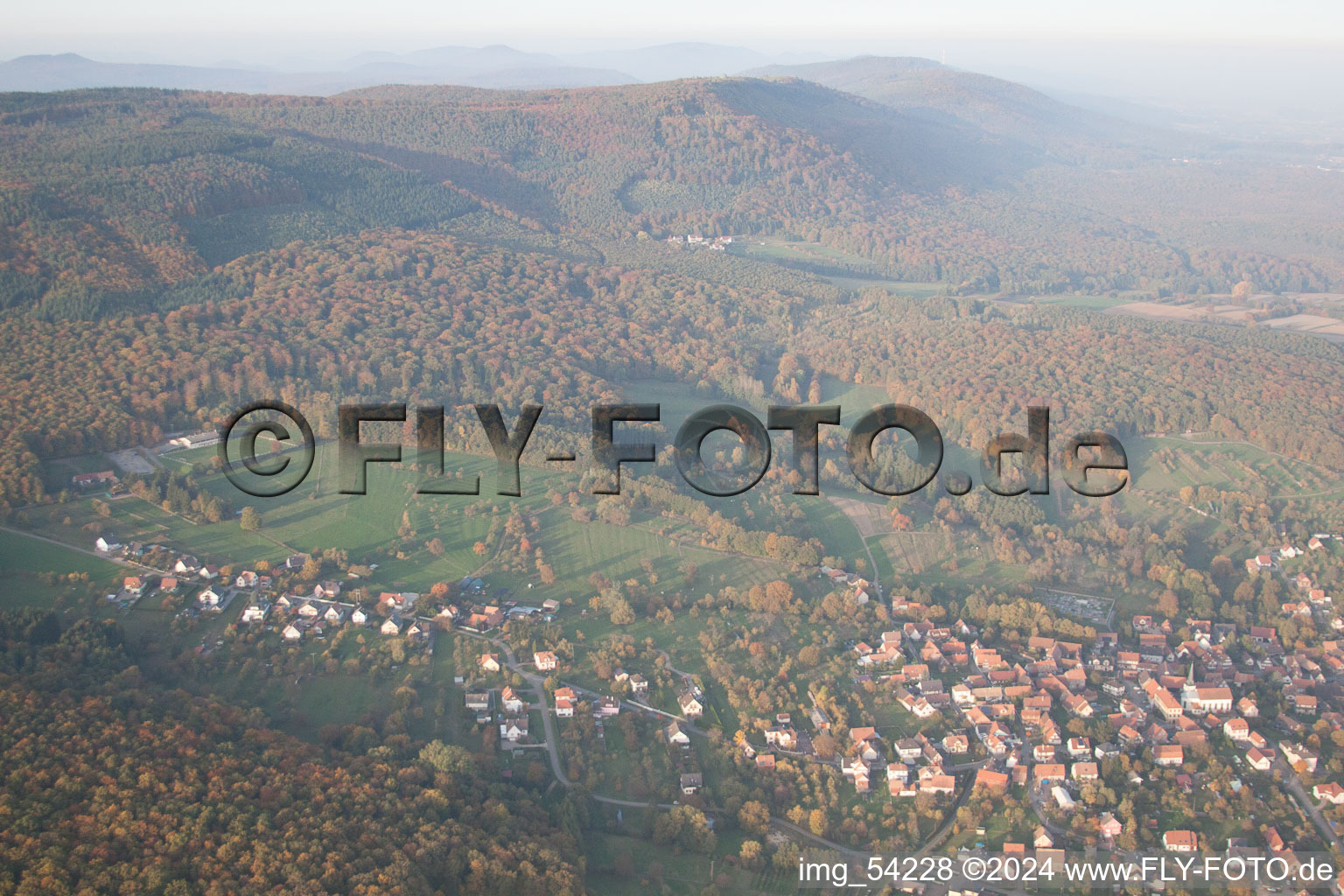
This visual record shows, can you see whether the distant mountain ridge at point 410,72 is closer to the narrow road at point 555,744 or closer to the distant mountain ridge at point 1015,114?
the distant mountain ridge at point 1015,114

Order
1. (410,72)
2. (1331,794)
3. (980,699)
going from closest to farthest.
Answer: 1. (1331,794)
2. (980,699)
3. (410,72)

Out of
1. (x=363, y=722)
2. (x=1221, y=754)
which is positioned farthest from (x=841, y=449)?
(x=363, y=722)

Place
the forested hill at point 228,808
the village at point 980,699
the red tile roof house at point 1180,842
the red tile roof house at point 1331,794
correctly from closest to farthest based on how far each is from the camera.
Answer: the forested hill at point 228,808 < the red tile roof house at point 1180,842 < the red tile roof house at point 1331,794 < the village at point 980,699

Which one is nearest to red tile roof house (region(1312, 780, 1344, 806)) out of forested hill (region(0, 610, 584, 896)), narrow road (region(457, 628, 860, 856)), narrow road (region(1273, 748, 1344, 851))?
narrow road (region(1273, 748, 1344, 851))

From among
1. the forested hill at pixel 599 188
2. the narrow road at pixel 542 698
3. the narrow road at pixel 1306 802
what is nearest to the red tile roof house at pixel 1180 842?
the narrow road at pixel 1306 802

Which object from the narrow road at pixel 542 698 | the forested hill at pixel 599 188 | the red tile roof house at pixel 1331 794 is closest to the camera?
the red tile roof house at pixel 1331 794

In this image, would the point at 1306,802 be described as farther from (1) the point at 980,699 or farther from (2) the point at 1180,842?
(1) the point at 980,699

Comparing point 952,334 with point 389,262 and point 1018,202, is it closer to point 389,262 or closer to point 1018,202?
point 389,262

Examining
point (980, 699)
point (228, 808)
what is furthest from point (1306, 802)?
point (228, 808)
